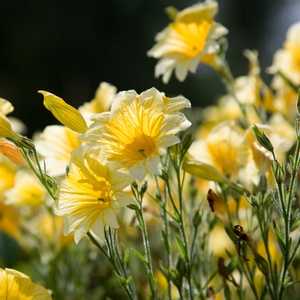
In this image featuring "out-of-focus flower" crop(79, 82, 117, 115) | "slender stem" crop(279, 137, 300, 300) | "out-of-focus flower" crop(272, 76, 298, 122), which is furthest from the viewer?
"out-of-focus flower" crop(272, 76, 298, 122)

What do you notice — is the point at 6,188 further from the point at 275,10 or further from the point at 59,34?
the point at 275,10

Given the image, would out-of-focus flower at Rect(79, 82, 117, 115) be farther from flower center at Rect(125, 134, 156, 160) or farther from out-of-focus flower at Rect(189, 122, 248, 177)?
flower center at Rect(125, 134, 156, 160)

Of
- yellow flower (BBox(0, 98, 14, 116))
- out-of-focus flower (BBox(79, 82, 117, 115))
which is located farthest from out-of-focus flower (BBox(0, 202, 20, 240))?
yellow flower (BBox(0, 98, 14, 116))

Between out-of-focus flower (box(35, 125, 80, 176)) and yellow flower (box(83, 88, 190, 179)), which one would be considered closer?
yellow flower (box(83, 88, 190, 179))

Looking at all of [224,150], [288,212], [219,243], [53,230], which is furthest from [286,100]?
[288,212]

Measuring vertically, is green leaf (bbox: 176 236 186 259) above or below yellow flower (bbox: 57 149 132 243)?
below

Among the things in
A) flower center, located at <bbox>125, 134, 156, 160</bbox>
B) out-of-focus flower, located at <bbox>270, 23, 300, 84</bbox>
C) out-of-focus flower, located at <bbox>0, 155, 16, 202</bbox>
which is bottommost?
flower center, located at <bbox>125, 134, 156, 160</bbox>

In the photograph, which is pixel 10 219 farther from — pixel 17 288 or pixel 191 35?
A: pixel 17 288
